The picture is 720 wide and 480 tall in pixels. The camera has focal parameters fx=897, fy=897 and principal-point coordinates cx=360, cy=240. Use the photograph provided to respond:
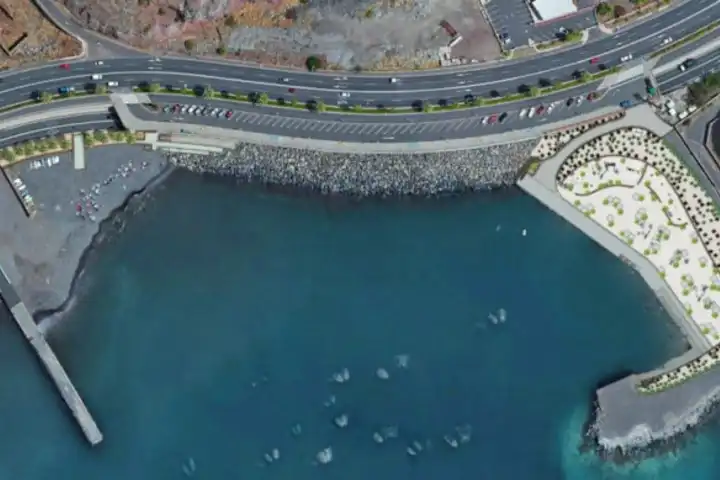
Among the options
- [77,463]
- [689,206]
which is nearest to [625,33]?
[689,206]

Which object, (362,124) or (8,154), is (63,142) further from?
(362,124)

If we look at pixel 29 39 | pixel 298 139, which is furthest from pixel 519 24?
pixel 29 39

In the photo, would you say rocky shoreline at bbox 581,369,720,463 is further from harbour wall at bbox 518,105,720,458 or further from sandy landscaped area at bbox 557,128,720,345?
sandy landscaped area at bbox 557,128,720,345

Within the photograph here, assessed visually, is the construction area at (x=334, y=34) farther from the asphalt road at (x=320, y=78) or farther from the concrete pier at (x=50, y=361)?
the concrete pier at (x=50, y=361)

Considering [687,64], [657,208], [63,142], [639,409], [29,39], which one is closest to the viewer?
[29,39]

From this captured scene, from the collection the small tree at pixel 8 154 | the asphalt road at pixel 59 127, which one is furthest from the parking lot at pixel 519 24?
the small tree at pixel 8 154
